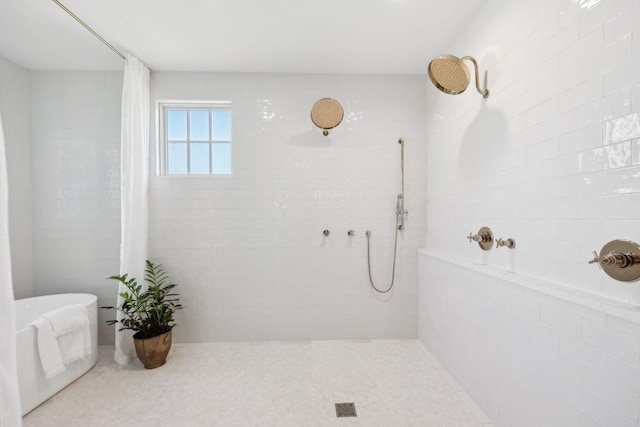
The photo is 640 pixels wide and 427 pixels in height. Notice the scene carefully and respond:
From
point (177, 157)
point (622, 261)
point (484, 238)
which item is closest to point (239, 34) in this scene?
point (177, 157)

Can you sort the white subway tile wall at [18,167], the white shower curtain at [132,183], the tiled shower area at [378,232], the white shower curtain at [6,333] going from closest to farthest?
1. the tiled shower area at [378,232]
2. the white shower curtain at [6,333]
3. the white shower curtain at [132,183]
4. the white subway tile wall at [18,167]

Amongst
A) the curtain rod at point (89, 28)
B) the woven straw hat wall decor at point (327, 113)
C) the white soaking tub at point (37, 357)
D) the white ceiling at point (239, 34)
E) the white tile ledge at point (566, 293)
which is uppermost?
the white ceiling at point (239, 34)

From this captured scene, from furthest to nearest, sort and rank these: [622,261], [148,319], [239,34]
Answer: [148,319] < [239,34] < [622,261]

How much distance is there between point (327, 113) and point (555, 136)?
1633 millimetres

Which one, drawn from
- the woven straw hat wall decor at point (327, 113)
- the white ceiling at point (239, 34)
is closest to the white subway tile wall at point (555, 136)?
the white ceiling at point (239, 34)

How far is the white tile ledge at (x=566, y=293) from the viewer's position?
978mm

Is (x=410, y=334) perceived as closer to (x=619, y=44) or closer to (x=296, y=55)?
(x=619, y=44)

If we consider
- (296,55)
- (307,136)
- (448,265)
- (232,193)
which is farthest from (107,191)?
(448,265)

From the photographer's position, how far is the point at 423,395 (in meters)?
1.99

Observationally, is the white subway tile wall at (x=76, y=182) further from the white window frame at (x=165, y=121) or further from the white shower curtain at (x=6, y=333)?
the white shower curtain at (x=6, y=333)

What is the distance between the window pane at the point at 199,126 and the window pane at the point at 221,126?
0.08m

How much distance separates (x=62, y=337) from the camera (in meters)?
2.05

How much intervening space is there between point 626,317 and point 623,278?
13 centimetres

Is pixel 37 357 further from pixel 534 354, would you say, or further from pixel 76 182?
pixel 534 354
